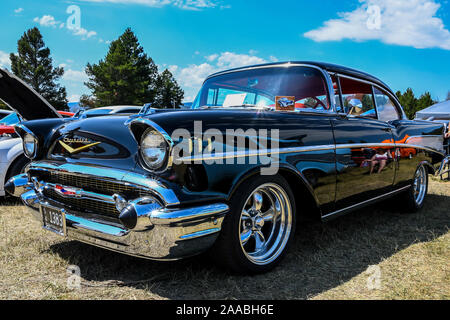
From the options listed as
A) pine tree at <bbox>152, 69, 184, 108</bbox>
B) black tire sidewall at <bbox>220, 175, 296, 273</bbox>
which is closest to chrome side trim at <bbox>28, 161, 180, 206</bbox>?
black tire sidewall at <bbox>220, 175, 296, 273</bbox>

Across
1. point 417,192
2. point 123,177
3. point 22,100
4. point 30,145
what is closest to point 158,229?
point 123,177

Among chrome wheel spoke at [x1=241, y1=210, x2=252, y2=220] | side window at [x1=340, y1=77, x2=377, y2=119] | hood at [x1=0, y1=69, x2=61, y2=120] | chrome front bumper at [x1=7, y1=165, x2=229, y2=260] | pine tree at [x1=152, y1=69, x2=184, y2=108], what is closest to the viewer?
chrome front bumper at [x1=7, y1=165, x2=229, y2=260]

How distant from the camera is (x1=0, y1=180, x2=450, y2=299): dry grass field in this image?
2162 mm

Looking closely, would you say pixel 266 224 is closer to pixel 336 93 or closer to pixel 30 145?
pixel 336 93

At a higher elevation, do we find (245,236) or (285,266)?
(245,236)

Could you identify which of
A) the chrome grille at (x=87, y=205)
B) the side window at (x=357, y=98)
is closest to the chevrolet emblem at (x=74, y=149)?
the chrome grille at (x=87, y=205)

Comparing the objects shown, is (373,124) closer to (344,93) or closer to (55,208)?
(344,93)

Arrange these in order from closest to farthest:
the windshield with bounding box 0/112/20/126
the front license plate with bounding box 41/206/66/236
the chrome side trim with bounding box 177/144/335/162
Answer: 1. the chrome side trim with bounding box 177/144/335/162
2. the front license plate with bounding box 41/206/66/236
3. the windshield with bounding box 0/112/20/126

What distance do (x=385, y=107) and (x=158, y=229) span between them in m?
3.21

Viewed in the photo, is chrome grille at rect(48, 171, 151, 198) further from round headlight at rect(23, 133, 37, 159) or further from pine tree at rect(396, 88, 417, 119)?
pine tree at rect(396, 88, 417, 119)

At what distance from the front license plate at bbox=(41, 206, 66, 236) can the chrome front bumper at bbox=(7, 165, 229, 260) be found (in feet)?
0.62

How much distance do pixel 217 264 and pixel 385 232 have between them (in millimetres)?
2044

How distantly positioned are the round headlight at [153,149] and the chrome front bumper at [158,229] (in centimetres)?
13

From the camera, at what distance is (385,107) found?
4.05 metres
